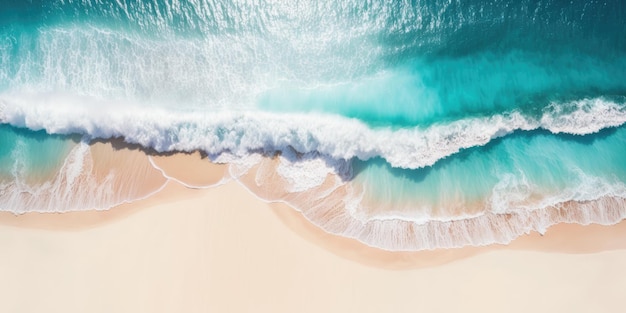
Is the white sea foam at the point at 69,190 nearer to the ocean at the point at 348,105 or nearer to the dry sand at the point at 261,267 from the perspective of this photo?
the ocean at the point at 348,105

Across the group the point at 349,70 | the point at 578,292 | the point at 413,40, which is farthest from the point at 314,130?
the point at 578,292

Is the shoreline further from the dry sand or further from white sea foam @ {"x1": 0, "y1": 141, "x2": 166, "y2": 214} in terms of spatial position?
white sea foam @ {"x1": 0, "y1": 141, "x2": 166, "y2": 214}

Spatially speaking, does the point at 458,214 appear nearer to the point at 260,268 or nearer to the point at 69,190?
the point at 260,268

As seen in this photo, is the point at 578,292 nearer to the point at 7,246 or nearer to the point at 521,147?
the point at 521,147

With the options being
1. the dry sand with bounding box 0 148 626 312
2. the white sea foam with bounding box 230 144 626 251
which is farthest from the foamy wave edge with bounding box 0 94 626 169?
the dry sand with bounding box 0 148 626 312

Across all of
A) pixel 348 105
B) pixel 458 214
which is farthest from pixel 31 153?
pixel 458 214

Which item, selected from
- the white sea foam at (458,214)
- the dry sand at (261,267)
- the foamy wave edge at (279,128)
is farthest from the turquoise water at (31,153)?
the white sea foam at (458,214)
